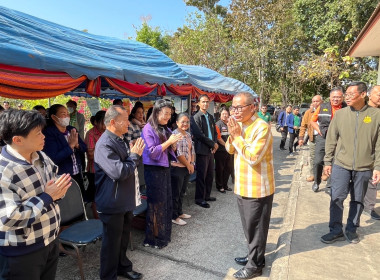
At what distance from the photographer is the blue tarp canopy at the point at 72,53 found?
2791mm

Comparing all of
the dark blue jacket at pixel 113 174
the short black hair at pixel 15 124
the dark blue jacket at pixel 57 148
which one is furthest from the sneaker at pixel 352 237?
the dark blue jacket at pixel 57 148

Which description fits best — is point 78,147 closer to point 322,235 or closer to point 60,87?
point 60,87

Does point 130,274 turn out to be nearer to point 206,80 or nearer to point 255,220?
point 255,220

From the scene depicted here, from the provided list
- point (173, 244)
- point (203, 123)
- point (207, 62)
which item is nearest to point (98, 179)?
point (173, 244)

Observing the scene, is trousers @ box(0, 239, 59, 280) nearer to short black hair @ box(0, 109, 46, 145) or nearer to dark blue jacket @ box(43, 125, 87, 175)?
short black hair @ box(0, 109, 46, 145)

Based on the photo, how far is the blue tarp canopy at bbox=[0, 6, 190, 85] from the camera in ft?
9.16

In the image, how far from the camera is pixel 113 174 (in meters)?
2.29

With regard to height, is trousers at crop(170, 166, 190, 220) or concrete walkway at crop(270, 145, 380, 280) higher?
trousers at crop(170, 166, 190, 220)

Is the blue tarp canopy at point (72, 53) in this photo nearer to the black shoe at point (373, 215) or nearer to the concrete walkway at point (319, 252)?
the concrete walkway at point (319, 252)

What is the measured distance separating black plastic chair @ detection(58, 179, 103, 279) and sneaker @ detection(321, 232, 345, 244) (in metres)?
2.66

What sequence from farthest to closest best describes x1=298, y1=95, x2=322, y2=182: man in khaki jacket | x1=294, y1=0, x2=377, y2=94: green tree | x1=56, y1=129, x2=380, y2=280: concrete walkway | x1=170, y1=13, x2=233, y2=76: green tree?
x1=170, y1=13, x2=233, y2=76: green tree < x1=294, y1=0, x2=377, y2=94: green tree < x1=298, y1=95, x2=322, y2=182: man in khaki jacket < x1=56, y1=129, x2=380, y2=280: concrete walkway

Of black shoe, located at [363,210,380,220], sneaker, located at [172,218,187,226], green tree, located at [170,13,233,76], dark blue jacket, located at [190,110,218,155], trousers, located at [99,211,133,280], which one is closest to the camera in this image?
trousers, located at [99,211,133,280]

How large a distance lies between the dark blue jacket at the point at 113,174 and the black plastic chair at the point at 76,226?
0.53 m

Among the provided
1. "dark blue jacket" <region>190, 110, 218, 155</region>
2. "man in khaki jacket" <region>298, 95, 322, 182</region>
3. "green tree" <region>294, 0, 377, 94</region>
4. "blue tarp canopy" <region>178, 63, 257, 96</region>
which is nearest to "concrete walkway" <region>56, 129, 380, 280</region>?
"dark blue jacket" <region>190, 110, 218, 155</region>
